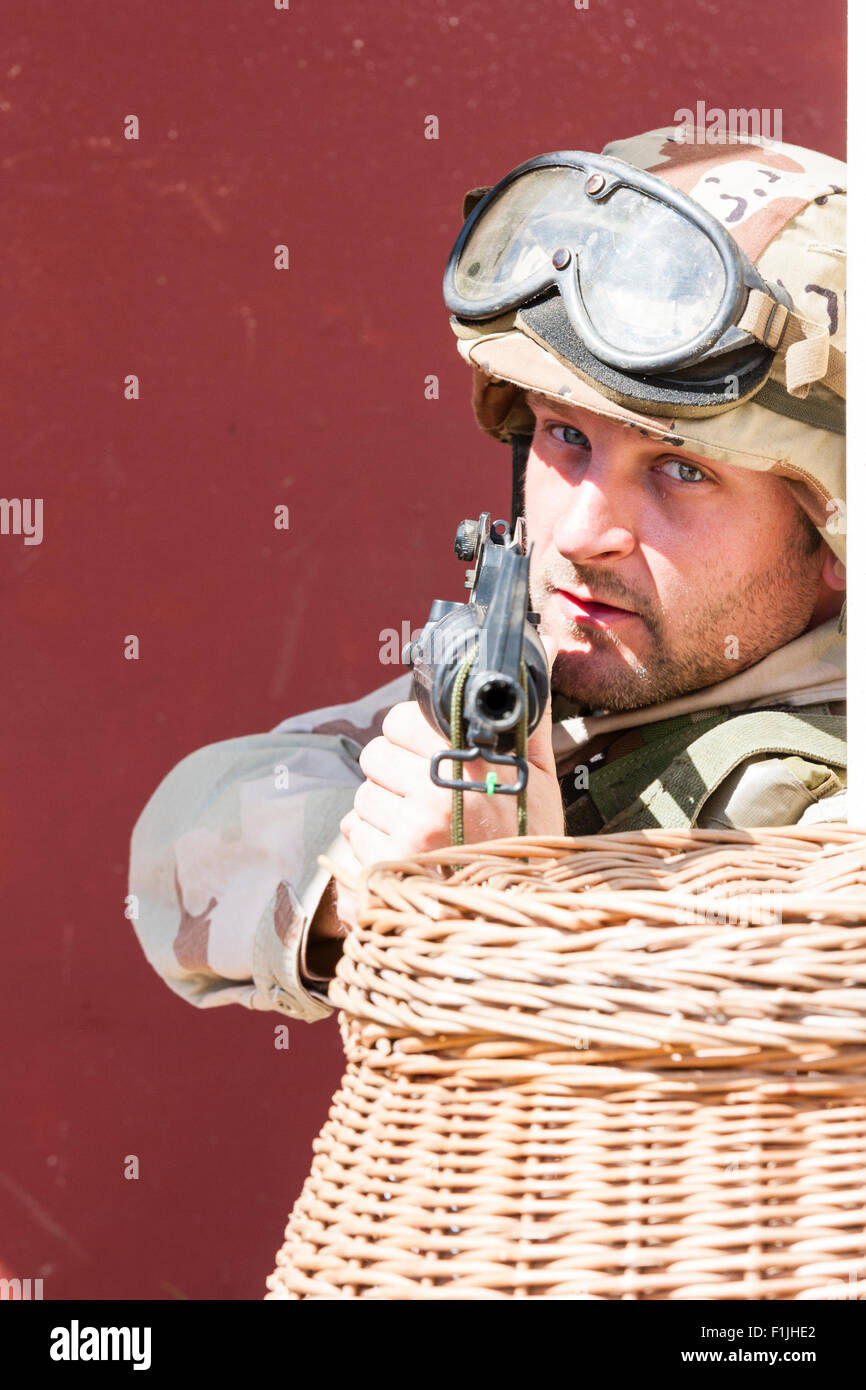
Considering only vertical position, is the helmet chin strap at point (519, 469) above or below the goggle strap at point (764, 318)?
below

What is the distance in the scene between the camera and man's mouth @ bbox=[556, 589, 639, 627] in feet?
5.71

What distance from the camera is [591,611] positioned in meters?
1.75

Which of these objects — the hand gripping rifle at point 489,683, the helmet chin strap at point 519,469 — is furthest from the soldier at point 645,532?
the hand gripping rifle at point 489,683

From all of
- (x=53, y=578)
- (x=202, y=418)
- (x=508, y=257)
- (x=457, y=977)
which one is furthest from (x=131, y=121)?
(x=457, y=977)

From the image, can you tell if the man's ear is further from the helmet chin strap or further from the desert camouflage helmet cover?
the helmet chin strap

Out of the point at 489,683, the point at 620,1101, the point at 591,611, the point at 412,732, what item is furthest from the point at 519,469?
the point at 620,1101

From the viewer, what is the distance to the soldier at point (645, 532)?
161 cm

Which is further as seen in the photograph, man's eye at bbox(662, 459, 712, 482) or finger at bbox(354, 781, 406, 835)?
man's eye at bbox(662, 459, 712, 482)

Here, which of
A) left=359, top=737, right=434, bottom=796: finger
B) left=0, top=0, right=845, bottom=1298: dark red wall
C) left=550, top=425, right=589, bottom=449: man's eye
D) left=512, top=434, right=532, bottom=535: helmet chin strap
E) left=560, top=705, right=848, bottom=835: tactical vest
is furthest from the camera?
left=0, top=0, right=845, bottom=1298: dark red wall

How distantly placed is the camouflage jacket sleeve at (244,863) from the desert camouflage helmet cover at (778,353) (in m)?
0.54

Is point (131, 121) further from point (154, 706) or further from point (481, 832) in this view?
point (481, 832)

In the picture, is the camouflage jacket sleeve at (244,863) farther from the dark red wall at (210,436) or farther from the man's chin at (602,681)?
the dark red wall at (210,436)

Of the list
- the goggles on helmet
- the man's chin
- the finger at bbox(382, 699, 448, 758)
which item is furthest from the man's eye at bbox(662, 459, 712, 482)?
the finger at bbox(382, 699, 448, 758)

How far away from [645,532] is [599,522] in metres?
0.06
